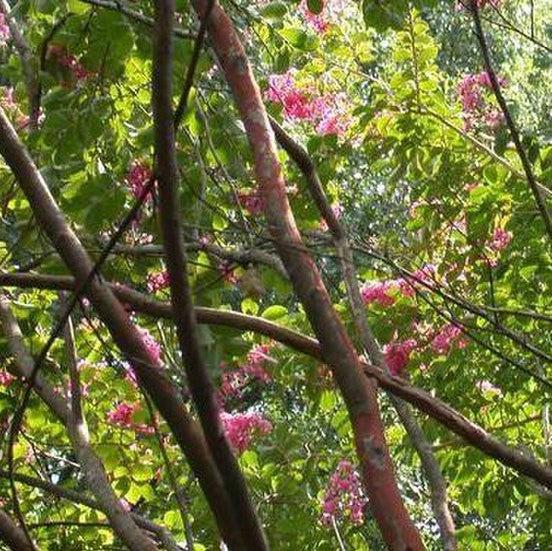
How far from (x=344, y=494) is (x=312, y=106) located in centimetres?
151

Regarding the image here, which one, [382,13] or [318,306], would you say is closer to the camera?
[318,306]

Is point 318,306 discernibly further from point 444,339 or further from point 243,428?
point 243,428

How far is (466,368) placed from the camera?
368 cm

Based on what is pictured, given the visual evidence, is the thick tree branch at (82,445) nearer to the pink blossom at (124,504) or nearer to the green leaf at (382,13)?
the pink blossom at (124,504)

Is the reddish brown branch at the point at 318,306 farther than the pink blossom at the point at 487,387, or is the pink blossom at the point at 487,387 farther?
the pink blossom at the point at 487,387

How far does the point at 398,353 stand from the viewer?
3977 mm

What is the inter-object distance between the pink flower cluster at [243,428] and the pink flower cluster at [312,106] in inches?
44.1

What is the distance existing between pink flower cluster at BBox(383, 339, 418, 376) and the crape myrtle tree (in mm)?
12

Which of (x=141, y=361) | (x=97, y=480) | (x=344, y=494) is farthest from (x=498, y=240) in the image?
(x=141, y=361)

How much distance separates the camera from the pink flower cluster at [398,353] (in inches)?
154

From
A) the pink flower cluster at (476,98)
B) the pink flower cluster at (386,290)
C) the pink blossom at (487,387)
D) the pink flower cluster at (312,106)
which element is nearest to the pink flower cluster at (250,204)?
the pink flower cluster at (386,290)

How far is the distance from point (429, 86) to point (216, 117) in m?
1.25

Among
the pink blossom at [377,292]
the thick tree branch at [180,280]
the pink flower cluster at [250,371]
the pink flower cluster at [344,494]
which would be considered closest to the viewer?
the thick tree branch at [180,280]

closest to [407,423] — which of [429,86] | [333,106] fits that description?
[429,86]
